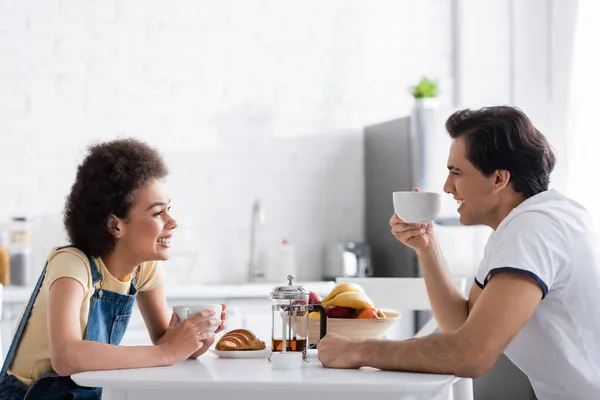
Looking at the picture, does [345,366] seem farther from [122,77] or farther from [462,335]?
[122,77]

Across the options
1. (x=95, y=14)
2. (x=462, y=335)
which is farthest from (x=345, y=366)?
(x=95, y=14)

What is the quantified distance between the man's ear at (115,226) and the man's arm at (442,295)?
2.43ft

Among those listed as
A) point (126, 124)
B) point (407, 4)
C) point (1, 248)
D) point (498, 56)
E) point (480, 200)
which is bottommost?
point (1, 248)

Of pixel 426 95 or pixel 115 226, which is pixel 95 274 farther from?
pixel 426 95

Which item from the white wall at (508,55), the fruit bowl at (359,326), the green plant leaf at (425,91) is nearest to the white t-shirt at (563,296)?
the fruit bowl at (359,326)

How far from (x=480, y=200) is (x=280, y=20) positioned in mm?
2700

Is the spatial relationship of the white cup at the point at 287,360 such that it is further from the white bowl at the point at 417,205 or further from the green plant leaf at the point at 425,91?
the green plant leaf at the point at 425,91

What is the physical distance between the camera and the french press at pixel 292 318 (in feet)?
5.72

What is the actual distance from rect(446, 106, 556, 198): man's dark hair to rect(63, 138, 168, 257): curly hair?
0.76 m

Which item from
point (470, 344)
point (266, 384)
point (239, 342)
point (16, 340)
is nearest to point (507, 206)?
point (470, 344)

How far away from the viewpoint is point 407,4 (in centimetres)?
469

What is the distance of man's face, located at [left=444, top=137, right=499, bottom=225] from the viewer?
197 cm

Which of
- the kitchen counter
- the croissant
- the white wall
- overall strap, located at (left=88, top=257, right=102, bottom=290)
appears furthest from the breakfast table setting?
the white wall

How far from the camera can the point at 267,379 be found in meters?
1.50
